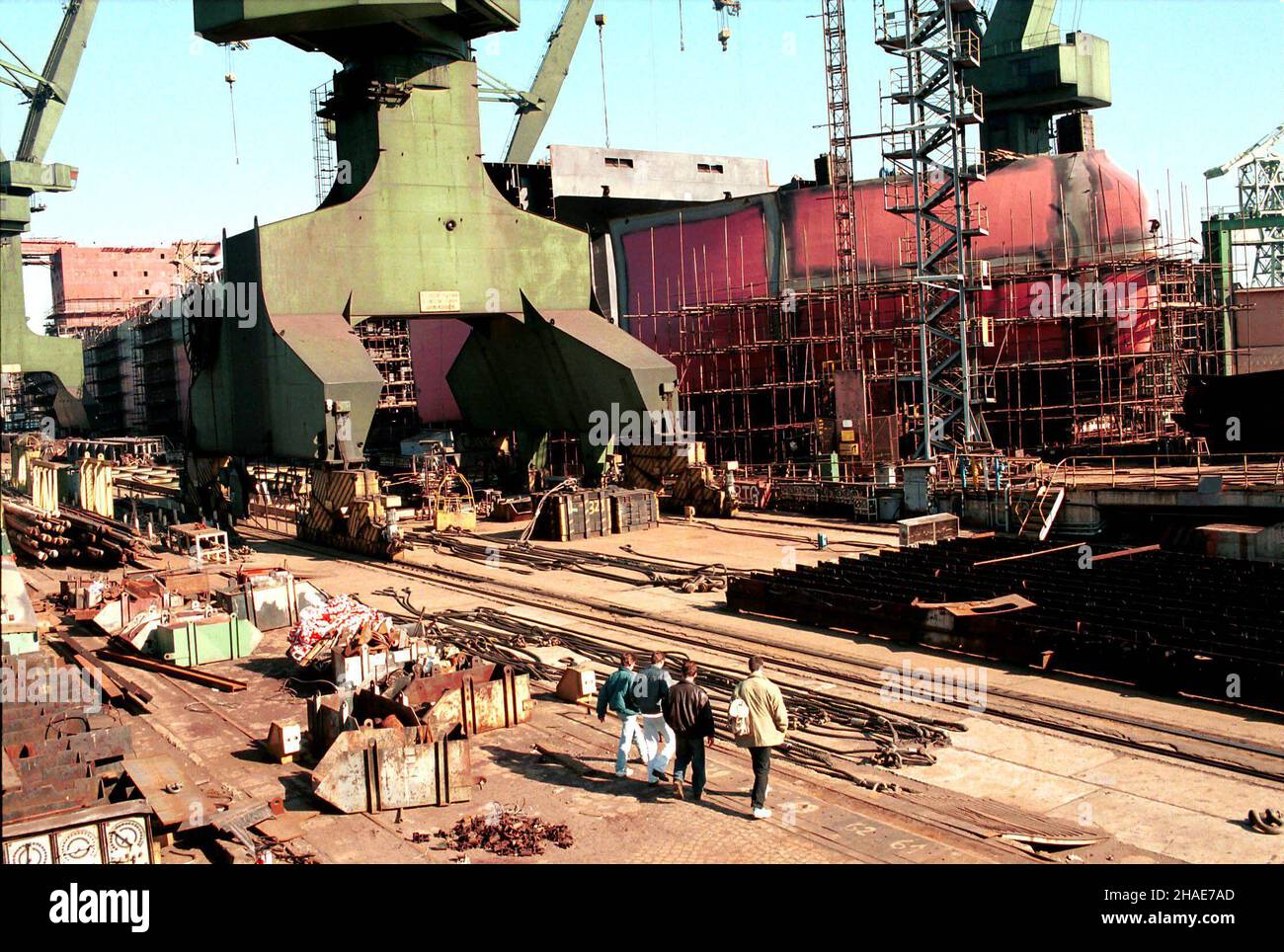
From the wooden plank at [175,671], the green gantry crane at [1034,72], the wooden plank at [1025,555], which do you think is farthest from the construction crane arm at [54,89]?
the wooden plank at [1025,555]

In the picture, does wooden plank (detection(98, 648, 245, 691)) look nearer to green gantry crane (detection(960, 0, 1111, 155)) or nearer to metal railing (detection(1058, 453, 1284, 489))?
metal railing (detection(1058, 453, 1284, 489))

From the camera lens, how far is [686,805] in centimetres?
1096

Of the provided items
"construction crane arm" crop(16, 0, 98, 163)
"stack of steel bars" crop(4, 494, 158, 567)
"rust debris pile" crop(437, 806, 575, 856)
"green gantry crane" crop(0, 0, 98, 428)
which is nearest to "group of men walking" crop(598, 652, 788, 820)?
"rust debris pile" crop(437, 806, 575, 856)

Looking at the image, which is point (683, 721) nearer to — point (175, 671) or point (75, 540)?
point (175, 671)

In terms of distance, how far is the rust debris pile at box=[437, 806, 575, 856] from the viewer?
9.91 metres

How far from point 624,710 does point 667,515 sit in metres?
22.5

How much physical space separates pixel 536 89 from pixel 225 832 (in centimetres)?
4838

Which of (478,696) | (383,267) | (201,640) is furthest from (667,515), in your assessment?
(478,696)

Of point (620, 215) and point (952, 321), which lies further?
point (620, 215)

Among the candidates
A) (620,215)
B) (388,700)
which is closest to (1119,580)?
(388,700)

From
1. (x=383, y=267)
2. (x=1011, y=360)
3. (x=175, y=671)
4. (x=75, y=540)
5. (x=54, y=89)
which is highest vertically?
(x=54, y=89)

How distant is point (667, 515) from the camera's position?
3428 centimetres
